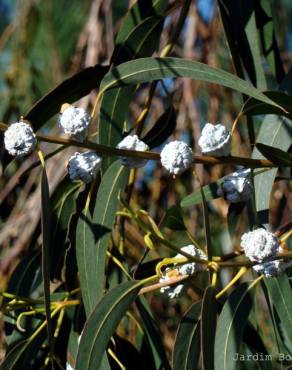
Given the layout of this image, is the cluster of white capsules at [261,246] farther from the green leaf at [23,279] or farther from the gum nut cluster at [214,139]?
the green leaf at [23,279]

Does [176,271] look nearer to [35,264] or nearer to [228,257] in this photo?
[228,257]

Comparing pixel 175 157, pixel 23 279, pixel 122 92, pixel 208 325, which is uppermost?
pixel 122 92

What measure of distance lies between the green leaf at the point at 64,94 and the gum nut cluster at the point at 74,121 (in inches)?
9.1

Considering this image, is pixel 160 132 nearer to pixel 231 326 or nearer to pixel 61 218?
pixel 61 218

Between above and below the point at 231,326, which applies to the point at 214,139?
above

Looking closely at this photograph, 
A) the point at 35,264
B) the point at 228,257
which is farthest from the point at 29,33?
the point at 228,257

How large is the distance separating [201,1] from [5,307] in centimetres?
123

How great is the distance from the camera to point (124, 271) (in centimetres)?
120

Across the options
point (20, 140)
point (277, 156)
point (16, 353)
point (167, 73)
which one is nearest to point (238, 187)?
point (277, 156)

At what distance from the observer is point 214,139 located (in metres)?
0.94

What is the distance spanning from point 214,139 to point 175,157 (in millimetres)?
64

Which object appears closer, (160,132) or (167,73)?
(167,73)

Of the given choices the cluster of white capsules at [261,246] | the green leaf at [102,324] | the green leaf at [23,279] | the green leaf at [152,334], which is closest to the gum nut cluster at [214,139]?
the cluster of white capsules at [261,246]

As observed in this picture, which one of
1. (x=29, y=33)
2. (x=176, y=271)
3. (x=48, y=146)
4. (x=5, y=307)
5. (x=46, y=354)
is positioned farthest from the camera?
(x=29, y=33)
